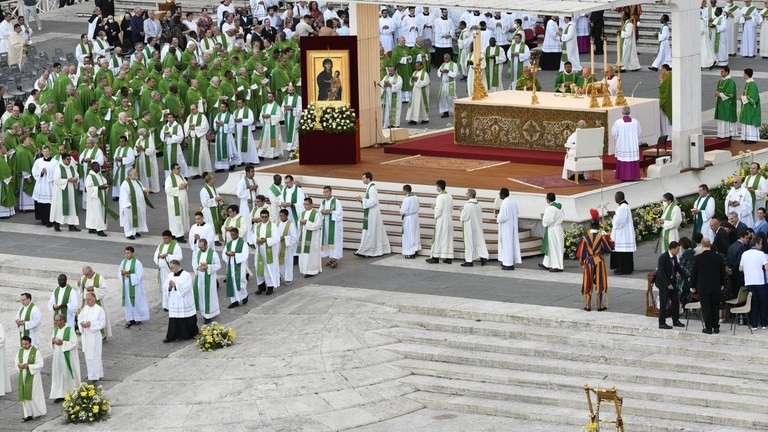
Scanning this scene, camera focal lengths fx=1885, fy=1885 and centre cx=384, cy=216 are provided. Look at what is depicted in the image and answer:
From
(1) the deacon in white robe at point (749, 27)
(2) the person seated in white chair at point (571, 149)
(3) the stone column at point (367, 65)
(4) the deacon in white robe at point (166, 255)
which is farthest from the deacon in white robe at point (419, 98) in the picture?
(4) the deacon in white robe at point (166, 255)

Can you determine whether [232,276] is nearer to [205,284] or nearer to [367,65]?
[205,284]

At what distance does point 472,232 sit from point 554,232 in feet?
4.33

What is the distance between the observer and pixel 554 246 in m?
27.2

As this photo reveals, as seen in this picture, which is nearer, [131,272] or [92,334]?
[92,334]

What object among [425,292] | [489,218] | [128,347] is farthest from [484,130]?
[128,347]

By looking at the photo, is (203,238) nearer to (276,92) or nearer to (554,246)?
(554,246)

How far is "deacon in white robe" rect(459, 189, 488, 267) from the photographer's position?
91.0ft

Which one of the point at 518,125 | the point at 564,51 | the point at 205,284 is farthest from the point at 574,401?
the point at 564,51

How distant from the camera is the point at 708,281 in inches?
919

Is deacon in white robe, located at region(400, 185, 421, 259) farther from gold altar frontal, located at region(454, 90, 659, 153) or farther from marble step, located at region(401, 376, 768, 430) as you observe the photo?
marble step, located at region(401, 376, 768, 430)

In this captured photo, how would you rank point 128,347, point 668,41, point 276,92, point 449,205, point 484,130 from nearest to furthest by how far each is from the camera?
point 128,347, point 449,205, point 484,130, point 276,92, point 668,41

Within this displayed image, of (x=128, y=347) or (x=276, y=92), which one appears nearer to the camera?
(x=128, y=347)

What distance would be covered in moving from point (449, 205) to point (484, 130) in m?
4.90

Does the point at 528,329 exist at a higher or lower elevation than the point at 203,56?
lower
